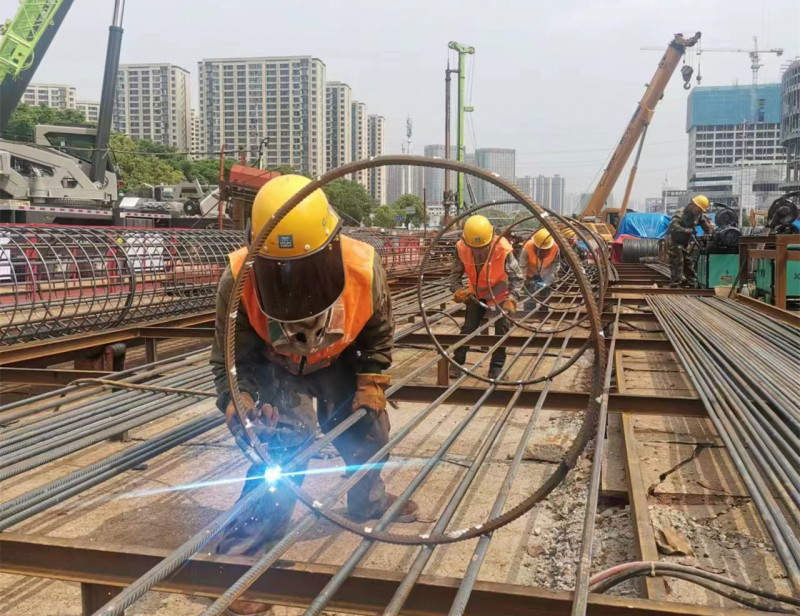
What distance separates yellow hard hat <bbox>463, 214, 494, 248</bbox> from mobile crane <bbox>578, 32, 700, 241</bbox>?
11.2 m

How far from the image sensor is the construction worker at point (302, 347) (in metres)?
2.69

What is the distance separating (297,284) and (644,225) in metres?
22.4

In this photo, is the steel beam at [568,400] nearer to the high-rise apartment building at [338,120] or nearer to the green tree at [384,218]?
the green tree at [384,218]

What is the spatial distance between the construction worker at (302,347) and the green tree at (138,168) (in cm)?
4191

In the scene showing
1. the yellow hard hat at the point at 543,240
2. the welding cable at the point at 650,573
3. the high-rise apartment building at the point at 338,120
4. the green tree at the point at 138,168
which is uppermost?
the high-rise apartment building at the point at 338,120

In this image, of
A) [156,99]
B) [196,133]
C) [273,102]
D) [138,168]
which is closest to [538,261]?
[138,168]

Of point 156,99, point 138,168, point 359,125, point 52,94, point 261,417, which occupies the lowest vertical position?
point 261,417

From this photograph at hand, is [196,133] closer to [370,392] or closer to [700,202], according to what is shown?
[700,202]

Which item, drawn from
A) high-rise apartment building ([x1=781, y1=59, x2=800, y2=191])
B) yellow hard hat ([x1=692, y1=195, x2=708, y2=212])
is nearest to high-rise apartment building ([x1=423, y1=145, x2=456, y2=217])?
yellow hard hat ([x1=692, y1=195, x2=708, y2=212])

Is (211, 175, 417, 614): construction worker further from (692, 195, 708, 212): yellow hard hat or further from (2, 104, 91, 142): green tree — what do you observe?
(2, 104, 91, 142): green tree

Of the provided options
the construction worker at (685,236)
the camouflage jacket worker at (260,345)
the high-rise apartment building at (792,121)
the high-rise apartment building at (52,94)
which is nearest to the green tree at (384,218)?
the construction worker at (685,236)

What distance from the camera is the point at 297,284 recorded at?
8.83ft

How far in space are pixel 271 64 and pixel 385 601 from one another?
65.9m

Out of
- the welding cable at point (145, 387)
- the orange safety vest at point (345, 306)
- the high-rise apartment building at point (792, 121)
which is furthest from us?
the high-rise apartment building at point (792, 121)
